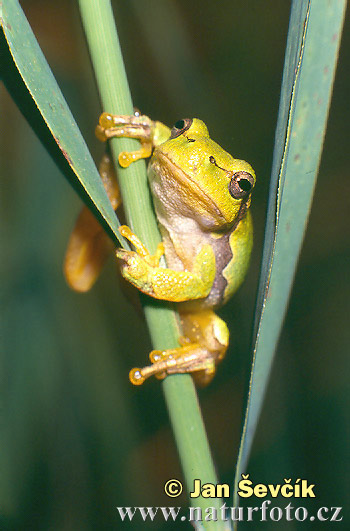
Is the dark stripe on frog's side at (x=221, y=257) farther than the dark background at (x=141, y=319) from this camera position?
No

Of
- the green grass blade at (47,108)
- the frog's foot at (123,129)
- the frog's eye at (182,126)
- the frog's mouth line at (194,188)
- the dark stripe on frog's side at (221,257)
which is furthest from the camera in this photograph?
the dark stripe on frog's side at (221,257)

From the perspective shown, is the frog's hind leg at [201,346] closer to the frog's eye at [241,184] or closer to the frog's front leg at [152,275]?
the frog's front leg at [152,275]

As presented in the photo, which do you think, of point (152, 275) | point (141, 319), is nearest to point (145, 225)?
point (152, 275)

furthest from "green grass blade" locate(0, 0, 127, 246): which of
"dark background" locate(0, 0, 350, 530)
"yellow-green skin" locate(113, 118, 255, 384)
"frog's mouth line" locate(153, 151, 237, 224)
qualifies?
"dark background" locate(0, 0, 350, 530)

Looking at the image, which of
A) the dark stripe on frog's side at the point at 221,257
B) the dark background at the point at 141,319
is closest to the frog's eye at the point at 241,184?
the dark stripe on frog's side at the point at 221,257

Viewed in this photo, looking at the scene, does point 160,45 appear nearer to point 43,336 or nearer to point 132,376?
point 43,336

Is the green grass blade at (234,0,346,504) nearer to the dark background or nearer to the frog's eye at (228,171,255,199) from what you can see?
the frog's eye at (228,171,255,199)
